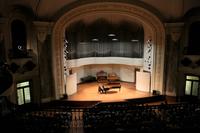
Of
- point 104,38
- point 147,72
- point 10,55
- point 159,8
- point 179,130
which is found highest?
point 159,8

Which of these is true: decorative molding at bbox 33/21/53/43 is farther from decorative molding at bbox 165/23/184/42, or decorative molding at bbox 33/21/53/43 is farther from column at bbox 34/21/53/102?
decorative molding at bbox 165/23/184/42

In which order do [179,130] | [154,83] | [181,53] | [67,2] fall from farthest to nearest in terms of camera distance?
[154,83], [181,53], [67,2], [179,130]

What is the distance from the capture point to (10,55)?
446 inches

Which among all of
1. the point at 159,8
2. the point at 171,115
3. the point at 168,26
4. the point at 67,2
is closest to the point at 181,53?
the point at 168,26

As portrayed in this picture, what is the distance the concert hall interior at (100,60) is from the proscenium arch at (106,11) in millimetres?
67

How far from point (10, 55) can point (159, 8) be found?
33.0ft

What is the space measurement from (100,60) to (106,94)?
152 inches

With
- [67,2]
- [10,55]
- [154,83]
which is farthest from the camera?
[154,83]

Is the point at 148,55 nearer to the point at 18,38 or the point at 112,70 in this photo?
the point at 112,70

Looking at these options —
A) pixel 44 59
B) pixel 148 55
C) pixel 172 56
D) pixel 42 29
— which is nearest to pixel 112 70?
pixel 148 55

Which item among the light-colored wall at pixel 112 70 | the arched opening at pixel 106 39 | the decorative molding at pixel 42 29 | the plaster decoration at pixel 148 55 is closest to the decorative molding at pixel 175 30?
the plaster decoration at pixel 148 55

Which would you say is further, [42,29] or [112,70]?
[112,70]

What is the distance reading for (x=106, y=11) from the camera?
45.7 ft

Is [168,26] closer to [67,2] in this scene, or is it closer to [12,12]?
[67,2]
